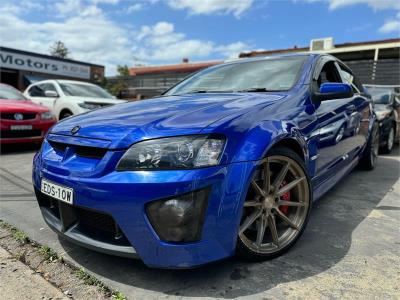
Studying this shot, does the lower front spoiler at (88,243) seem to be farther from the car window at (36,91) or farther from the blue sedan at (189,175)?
the car window at (36,91)

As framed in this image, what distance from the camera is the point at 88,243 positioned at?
212 centimetres

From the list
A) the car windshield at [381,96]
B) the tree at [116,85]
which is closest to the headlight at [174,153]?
the car windshield at [381,96]

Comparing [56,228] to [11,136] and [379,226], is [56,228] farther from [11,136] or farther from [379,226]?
[11,136]

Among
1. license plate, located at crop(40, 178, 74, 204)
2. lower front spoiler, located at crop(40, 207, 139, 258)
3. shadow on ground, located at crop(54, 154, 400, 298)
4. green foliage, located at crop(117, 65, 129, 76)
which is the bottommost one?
shadow on ground, located at crop(54, 154, 400, 298)

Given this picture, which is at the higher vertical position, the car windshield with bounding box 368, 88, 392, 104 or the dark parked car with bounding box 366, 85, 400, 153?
the car windshield with bounding box 368, 88, 392, 104

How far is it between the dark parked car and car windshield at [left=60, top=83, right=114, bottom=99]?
19.6ft

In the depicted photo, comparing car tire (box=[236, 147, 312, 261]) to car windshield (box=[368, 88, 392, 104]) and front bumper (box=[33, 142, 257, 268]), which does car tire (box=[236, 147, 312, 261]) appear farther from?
car windshield (box=[368, 88, 392, 104])

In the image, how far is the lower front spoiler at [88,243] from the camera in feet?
6.57

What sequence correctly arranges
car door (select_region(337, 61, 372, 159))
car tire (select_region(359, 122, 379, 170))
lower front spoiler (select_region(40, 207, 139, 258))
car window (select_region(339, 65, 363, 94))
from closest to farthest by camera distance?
lower front spoiler (select_region(40, 207, 139, 258)) < car door (select_region(337, 61, 372, 159)) < car window (select_region(339, 65, 363, 94)) < car tire (select_region(359, 122, 379, 170))

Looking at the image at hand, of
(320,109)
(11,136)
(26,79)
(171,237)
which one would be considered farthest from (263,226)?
(26,79)

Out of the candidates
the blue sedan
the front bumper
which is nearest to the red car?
the blue sedan

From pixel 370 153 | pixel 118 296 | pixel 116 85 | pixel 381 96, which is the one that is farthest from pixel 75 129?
pixel 116 85

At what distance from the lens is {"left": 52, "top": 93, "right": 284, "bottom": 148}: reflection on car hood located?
2.04 metres

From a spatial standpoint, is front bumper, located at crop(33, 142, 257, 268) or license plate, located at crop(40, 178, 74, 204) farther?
license plate, located at crop(40, 178, 74, 204)
